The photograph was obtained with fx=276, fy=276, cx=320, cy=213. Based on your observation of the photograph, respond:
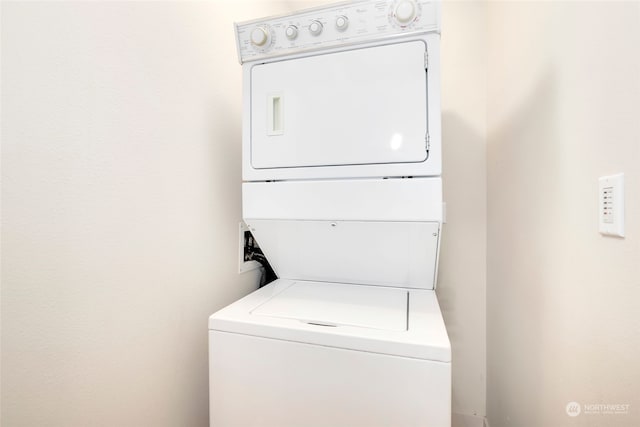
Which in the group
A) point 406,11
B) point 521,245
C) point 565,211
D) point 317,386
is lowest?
point 317,386

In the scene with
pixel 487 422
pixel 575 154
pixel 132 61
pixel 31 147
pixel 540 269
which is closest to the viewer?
pixel 31 147

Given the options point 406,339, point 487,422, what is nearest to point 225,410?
point 406,339

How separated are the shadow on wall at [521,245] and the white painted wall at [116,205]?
4.67 ft

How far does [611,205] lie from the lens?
2.27 feet

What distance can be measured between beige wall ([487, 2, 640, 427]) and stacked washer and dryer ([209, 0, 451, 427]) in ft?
1.29

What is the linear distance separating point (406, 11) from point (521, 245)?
1.12m

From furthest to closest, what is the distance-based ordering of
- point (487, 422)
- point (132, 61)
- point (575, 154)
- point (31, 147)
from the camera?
point (487, 422)
point (132, 61)
point (575, 154)
point (31, 147)

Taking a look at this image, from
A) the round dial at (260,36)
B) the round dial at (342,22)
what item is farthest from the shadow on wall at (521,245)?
the round dial at (260,36)

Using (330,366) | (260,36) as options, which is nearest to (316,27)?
(260,36)

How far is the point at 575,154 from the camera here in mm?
A: 872

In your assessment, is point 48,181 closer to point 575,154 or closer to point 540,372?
point 575,154

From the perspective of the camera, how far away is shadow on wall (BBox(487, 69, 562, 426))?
1058 millimetres

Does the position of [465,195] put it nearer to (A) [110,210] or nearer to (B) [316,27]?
(B) [316,27]

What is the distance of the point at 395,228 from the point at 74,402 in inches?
47.4
